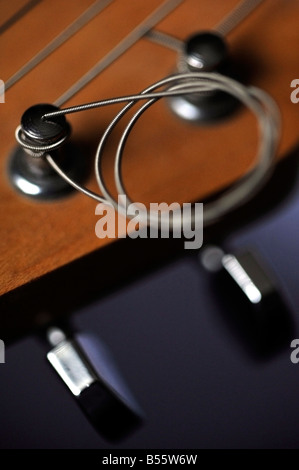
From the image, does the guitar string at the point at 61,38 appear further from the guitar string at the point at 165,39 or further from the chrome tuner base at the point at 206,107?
the chrome tuner base at the point at 206,107

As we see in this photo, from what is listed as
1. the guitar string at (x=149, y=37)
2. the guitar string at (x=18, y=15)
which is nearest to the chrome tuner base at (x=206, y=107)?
the guitar string at (x=149, y=37)

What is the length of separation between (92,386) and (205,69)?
0.43 meters

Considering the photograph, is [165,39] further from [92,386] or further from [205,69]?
[92,386]

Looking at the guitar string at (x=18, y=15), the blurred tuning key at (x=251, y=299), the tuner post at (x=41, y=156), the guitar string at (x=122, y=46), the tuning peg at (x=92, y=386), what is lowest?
the tuning peg at (x=92, y=386)

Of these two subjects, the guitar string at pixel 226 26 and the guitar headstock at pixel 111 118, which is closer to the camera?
the guitar headstock at pixel 111 118

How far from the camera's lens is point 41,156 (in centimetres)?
78

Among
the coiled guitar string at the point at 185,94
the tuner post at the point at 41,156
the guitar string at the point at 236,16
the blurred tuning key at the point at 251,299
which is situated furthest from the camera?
the guitar string at the point at 236,16

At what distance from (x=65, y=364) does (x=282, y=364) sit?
37 centimetres

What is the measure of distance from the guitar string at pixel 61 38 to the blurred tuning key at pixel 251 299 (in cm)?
39

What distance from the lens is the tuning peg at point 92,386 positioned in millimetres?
789

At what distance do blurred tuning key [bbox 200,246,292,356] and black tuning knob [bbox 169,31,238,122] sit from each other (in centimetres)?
20

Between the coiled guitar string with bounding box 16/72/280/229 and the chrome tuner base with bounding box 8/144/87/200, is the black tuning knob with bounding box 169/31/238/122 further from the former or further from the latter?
the chrome tuner base with bounding box 8/144/87/200

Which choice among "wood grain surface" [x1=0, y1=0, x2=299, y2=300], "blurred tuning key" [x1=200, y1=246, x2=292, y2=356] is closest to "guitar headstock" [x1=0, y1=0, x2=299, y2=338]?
"wood grain surface" [x1=0, y1=0, x2=299, y2=300]

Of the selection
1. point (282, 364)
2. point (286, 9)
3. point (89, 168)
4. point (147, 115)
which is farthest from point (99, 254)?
point (286, 9)
